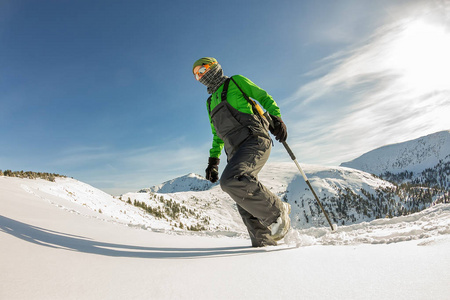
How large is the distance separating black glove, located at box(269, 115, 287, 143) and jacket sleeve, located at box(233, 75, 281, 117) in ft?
0.30

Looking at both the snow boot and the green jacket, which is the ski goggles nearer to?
the green jacket

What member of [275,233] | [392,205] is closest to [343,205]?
[392,205]

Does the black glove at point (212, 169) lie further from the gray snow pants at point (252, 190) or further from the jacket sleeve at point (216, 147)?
the gray snow pants at point (252, 190)

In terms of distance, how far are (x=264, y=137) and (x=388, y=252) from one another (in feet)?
6.75

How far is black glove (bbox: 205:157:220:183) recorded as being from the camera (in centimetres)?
467

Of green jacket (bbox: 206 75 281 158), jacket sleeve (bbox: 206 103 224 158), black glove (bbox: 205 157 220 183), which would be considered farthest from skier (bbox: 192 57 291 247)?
black glove (bbox: 205 157 220 183)

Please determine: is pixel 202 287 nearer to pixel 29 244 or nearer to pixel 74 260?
pixel 74 260

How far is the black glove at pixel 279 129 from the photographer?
12.0 ft

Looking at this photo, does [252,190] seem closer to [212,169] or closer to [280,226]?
[280,226]

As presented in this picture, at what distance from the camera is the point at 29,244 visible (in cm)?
231

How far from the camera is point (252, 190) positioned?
117 inches

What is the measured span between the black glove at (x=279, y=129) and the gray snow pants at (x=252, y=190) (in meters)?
0.50

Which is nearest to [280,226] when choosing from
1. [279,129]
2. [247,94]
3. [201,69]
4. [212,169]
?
[279,129]

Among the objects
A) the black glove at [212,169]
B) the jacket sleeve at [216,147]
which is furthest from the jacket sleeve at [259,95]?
the black glove at [212,169]
